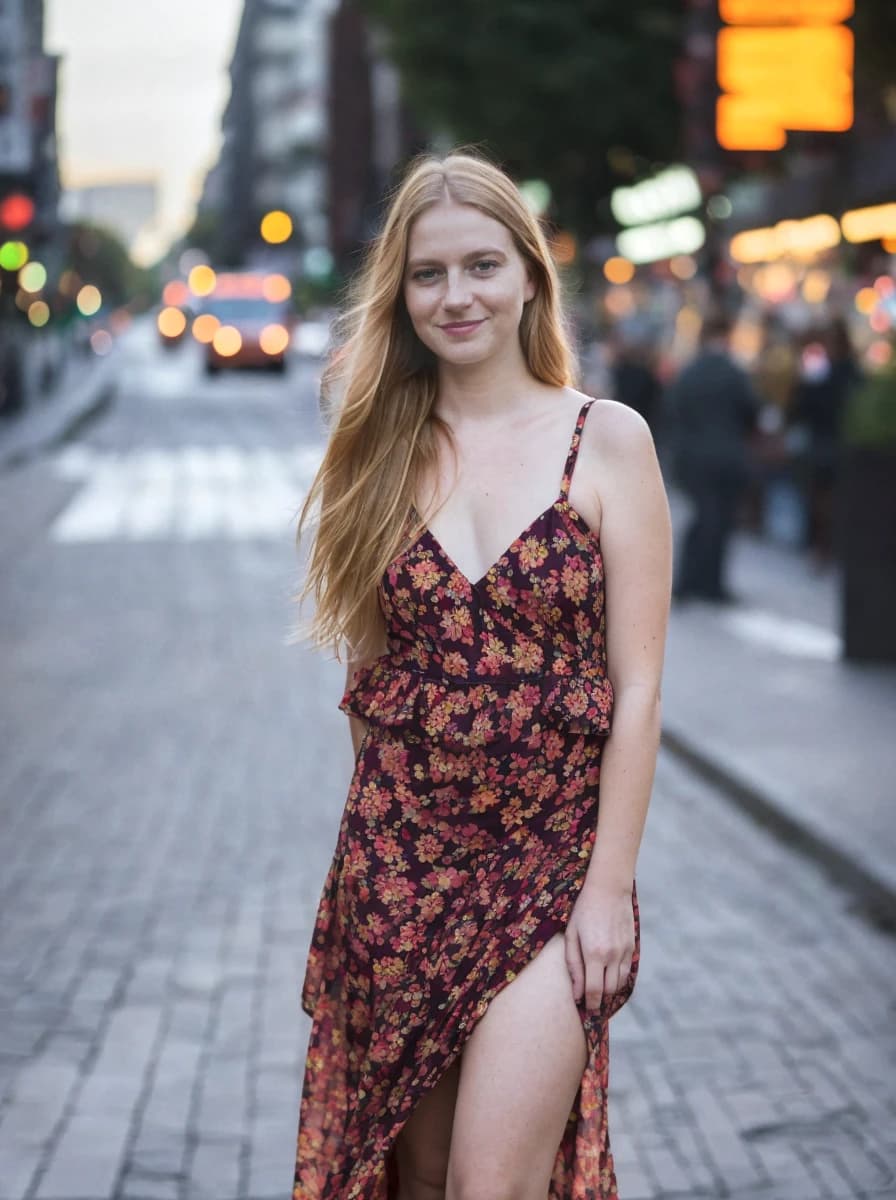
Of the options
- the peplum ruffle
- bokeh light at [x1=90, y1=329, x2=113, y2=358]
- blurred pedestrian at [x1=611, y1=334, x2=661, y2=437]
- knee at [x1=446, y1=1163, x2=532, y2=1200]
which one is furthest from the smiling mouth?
bokeh light at [x1=90, y1=329, x2=113, y2=358]

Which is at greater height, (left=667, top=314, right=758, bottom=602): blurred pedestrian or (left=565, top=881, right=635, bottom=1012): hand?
(left=565, top=881, right=635, bottom=1012): hand

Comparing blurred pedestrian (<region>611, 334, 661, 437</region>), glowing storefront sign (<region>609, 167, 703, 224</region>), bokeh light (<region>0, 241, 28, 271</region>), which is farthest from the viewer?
glowing storefront sign (<region>609, 167, 703, 224</region>)

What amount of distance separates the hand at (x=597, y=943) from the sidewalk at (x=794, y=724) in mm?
3996

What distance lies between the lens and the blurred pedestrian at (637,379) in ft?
82.2

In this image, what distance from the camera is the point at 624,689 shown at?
286cm

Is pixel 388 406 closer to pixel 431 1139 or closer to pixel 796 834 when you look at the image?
pixel 431 1139

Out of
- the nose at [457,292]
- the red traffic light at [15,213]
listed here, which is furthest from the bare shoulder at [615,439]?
Result: the red traffic light at [15,213]

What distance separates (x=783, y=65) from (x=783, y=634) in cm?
957

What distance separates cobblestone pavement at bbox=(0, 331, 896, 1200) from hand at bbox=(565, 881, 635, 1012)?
159 cm

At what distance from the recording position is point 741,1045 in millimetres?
5195

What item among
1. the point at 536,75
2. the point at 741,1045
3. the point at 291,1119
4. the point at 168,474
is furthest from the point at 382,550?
the point at 536,75

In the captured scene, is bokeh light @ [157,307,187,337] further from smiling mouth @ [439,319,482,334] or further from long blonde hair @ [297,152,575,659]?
smiling mouth @ [439,319,482,334]

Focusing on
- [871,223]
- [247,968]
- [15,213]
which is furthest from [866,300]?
[247,968]

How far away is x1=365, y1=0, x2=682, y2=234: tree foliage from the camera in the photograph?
33625 millimetres
